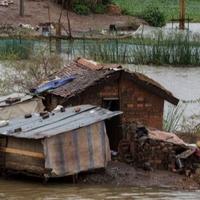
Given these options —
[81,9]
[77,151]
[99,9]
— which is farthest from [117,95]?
[99,9]

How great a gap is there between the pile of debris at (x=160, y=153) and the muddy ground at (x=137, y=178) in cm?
14

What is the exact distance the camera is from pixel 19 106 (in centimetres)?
1451

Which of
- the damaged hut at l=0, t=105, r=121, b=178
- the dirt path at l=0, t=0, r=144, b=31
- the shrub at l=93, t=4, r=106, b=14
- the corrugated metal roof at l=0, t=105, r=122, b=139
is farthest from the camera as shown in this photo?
the shrub at l=93, t=4, r=106, b=14

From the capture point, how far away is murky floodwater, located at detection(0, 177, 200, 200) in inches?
457

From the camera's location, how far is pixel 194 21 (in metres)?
58.7

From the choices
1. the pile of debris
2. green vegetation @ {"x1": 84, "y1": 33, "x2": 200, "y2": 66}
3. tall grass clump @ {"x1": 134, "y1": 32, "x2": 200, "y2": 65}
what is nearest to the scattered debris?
green vegetation @ {"x1": 84, "y1": 33, "x2": 200, "y2": 66}

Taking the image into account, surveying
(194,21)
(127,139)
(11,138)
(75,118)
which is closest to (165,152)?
(127,139)

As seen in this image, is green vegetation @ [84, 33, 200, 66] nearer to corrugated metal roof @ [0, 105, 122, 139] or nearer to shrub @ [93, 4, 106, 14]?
corrugated metal roof @ [0, 105, 122, 139]

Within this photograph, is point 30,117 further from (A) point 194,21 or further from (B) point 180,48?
(A) point 194,21

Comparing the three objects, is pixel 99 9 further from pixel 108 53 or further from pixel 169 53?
pixel 108 53

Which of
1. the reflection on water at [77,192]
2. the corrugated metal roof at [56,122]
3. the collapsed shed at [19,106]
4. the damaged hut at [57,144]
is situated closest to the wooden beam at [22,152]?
the damaged hut at [57,144]

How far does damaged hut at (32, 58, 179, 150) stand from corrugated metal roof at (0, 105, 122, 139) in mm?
921

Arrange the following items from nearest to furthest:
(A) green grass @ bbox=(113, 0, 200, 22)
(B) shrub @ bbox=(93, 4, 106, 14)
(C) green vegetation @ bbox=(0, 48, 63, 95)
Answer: (C) green vegetation @ bbox=(0, 48, 63, 95) → (B) shrub @ bbox=(93, 4, 106, 14) → (A) green grass @ bbox=(113, 0, 200, 22)

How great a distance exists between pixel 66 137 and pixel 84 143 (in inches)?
14.0
